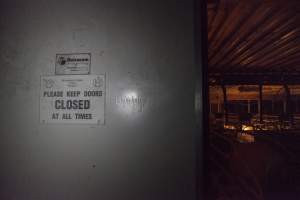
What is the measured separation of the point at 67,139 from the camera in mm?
1672

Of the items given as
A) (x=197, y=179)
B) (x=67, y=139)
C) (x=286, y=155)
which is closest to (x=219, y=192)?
(x=286, y=155)

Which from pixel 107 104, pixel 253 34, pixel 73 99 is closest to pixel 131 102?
pixel 107 104

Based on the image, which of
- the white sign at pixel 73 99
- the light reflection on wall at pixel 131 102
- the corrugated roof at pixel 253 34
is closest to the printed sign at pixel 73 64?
the white sign at pixel 73 99

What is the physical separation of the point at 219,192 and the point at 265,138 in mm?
2150

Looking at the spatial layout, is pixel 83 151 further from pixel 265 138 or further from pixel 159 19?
pixel 265 138

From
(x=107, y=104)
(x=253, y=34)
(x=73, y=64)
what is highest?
(x=253, y=34)

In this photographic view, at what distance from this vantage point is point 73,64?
1.70 metres

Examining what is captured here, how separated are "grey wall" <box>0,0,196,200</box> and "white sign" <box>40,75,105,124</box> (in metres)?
0.05

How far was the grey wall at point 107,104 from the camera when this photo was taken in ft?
5.15

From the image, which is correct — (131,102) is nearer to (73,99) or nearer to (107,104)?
(107,104)

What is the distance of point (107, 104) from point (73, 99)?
0.78 ft

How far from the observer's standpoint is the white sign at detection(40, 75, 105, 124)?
166cm

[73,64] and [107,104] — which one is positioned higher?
[73,64]

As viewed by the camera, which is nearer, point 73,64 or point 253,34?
point 73,64
